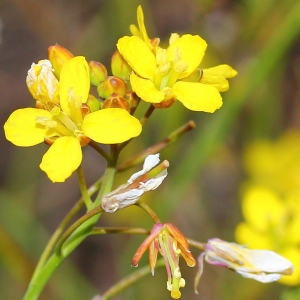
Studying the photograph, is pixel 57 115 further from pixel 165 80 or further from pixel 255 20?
pixel 255 20

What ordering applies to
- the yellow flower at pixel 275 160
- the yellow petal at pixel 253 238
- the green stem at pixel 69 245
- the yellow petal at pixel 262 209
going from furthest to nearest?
1. the yellow flower at pixel 275 160
2. the yellow petal at pixel 262 209
3. the yellow petal at pixel 253 238
4. the green stem at pixel 69 245

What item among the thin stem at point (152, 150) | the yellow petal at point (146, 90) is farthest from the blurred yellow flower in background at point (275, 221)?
the yellow petal at point (146, 90)

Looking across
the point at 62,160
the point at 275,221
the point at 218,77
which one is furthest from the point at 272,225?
the point at 62,160

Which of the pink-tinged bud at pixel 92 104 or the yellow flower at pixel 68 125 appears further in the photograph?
the pink-tinged bud at pixel 92 104

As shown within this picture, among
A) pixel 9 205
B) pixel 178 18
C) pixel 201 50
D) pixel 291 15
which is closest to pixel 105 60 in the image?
pixel 178 18

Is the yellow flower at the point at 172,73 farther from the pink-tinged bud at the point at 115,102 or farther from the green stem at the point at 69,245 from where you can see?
the green stem at the point at 69,245

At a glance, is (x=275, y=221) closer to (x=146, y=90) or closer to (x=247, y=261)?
(x=247, y=261)
